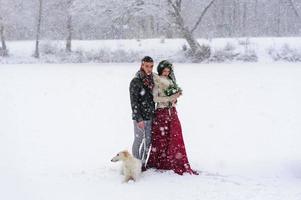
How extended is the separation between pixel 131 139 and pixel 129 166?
347cm

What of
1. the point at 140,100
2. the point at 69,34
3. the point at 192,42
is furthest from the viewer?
the point at 69,34

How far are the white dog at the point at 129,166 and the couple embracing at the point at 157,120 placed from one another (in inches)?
15.4

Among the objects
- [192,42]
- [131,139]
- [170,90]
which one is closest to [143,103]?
[170,90]

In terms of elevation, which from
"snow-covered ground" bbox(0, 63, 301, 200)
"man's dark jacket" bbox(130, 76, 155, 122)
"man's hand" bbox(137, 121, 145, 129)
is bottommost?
"snow-covered ground" bbox(0, 63, 301, 200)

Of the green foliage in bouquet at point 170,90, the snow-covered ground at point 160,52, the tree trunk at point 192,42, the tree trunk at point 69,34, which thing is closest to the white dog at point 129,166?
the green foliage in bouquet at point 170,90

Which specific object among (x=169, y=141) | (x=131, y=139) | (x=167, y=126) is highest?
(x=167, y=126)

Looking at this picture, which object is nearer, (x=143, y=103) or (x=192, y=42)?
(x=143, y=103)

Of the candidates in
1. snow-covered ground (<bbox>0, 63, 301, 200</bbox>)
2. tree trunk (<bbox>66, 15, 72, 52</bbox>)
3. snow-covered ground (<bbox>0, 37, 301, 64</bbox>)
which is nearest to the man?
snow-covered ground (<bbox>0, 63, 301, 200</bbox>)

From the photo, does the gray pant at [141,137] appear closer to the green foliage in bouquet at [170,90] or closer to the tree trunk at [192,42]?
the green foliage in bouquet at [170,90]

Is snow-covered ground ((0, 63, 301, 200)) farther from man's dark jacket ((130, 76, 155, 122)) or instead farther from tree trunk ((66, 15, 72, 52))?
tree trunk ((66, 15, 72, 52))

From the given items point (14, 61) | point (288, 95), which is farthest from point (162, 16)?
point (288, 95)

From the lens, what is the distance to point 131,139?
10836mm

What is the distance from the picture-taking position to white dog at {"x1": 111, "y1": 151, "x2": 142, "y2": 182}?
736cm

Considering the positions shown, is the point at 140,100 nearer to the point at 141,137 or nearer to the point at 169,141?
the point at 141,137
